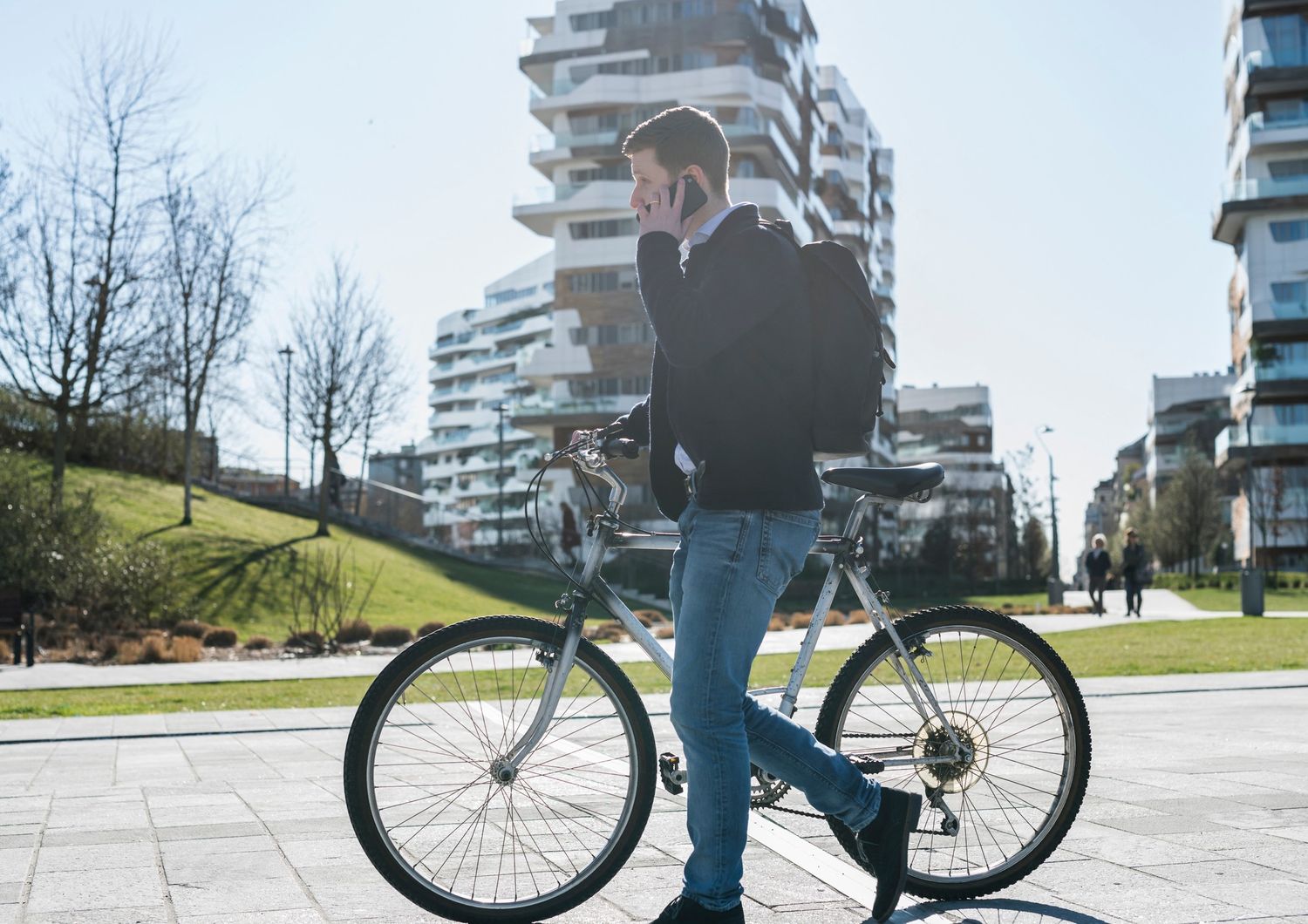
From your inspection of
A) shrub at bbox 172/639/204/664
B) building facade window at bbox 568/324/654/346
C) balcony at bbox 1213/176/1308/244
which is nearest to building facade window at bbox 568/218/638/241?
building facade window at bbox 568/324/654/346

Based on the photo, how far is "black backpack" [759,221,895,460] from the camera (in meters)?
3.52

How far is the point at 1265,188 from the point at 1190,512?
54.5 feet

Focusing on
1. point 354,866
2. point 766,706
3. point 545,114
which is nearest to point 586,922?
point 766,706

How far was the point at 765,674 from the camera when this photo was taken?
13586 mm

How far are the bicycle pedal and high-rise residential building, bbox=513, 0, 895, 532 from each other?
60.3m

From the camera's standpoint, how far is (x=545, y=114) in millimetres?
73312

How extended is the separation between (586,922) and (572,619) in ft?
2.59

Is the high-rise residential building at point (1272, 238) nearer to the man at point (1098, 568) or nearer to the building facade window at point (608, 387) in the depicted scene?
the building facade window at point (608, 387)

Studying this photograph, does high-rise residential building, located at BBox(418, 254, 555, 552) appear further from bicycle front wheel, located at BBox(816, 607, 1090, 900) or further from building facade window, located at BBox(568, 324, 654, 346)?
bicycle front wheel, located at BBox(816, 607, 1090, 900)

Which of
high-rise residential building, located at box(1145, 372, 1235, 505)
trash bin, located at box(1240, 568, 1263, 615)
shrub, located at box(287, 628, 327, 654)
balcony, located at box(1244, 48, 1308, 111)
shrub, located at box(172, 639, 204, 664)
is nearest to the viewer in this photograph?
shrub, located at box(172, 639, 204, 664)

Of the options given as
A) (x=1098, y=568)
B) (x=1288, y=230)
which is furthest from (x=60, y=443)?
(x=1288, y=230)

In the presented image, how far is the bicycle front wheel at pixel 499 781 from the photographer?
11.8 feet

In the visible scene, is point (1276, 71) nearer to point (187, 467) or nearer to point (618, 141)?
point (618, 141)

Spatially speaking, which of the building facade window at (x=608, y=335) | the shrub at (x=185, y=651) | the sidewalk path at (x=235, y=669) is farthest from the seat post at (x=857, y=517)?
the building facade window at (x=608, y=335)
